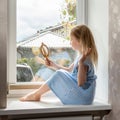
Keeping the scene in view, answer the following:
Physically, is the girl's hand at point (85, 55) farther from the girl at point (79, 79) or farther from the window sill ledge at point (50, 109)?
the window sill ledge at point (50, 109)

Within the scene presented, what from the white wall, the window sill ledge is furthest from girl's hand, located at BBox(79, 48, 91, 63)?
the window sill ledge

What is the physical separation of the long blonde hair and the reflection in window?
0.25 m

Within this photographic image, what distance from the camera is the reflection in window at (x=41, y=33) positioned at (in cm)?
185

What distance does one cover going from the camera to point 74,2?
6.38ft

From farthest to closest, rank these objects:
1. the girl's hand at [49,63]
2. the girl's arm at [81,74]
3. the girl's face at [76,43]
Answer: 1. the girl's hand at [49,63]
2. the girl's face at [76,43]
3. the girl's arm at [81,74]

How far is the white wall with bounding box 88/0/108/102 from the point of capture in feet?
5.50

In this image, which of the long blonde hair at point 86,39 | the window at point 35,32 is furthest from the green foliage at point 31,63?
the long blonde hair at point 86,39

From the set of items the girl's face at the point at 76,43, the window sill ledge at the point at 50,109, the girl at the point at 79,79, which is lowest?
the window sill ledge at the point at 50,109

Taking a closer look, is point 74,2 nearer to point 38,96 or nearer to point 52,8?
point 52,8

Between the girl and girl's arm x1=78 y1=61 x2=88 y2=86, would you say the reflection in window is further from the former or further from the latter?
girl's arm x1=78 y1=61 x2=88 y2=86

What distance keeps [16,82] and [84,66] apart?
48 cm

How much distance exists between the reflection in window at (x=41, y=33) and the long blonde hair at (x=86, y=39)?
0.82ft

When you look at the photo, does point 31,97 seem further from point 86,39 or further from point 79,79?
point 86,39

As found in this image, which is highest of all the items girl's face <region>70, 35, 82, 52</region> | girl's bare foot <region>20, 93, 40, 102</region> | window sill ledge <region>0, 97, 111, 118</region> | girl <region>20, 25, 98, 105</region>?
girl's face <region>70, 35, 82, 52</region>
